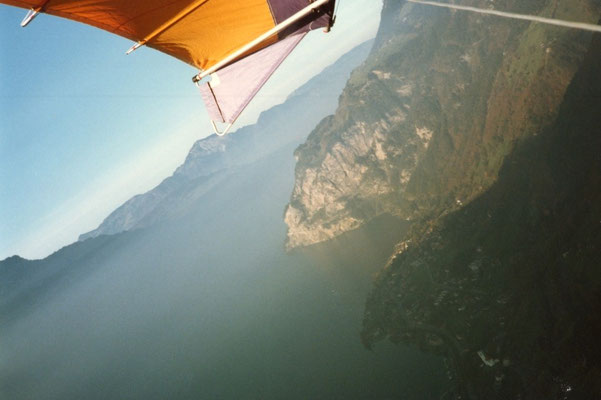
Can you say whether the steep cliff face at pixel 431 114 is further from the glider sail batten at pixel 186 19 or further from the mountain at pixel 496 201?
the glider sail batten at pixel 186 19

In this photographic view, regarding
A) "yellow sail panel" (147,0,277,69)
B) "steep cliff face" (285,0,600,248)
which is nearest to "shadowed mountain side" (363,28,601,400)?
"steep cliff face" (285,0,600,248)

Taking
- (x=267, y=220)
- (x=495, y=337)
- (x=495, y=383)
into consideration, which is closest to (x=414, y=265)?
(x=495, y=337)

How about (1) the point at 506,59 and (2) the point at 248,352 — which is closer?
(1) the point at 506,59

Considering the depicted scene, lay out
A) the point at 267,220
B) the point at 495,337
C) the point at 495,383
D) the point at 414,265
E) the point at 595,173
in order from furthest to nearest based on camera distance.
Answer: the point at 267,220 < the point at 414,265 < the point at 495,337 < the point at 495,383 < the point at 595,173

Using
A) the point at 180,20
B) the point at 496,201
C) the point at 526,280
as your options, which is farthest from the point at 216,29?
the point at 496,201

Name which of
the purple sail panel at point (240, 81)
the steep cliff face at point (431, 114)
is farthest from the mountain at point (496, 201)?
the purple sail panel at point (240, 81)

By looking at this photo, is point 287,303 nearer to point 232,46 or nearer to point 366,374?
point 366,374
